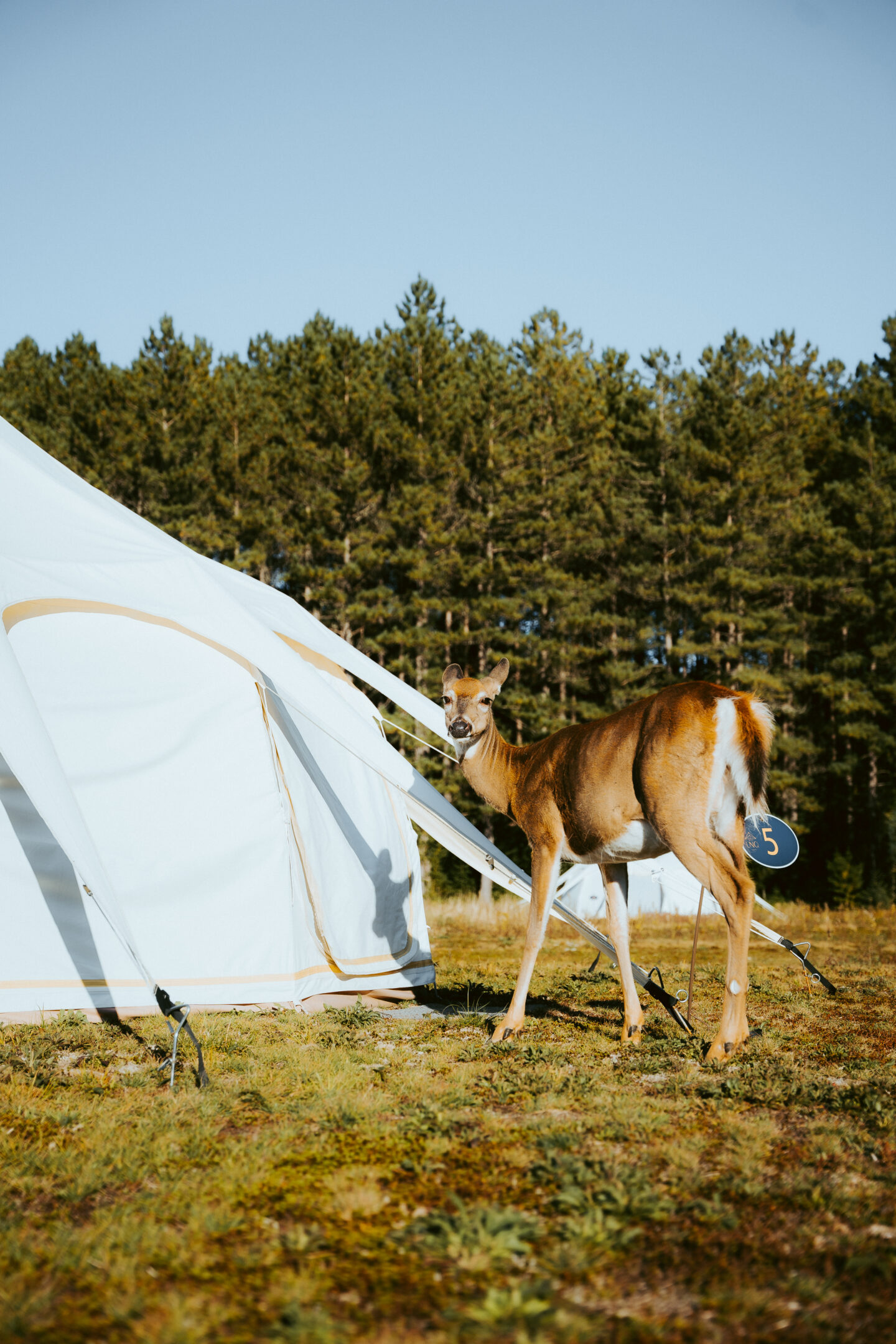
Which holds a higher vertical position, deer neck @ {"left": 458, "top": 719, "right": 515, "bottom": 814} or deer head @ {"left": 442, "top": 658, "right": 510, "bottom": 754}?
deer head @ {"left": 442, "top": 658, "right": 510, "bottom": 754}

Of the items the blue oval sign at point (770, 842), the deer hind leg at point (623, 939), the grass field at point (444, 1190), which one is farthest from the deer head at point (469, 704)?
the blue oval sign at point (770, 842)

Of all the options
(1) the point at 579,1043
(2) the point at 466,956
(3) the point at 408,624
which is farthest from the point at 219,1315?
(3) the point at 408,624

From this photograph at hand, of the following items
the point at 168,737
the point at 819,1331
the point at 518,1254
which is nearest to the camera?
the point at 819,1331

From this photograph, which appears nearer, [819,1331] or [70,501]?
[819,1331]

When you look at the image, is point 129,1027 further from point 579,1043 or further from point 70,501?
point 70,501

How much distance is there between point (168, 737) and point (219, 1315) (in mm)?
5452

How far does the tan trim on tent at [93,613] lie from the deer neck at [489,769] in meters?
1.93

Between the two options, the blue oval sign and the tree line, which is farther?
the tree line

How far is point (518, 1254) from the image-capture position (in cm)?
298

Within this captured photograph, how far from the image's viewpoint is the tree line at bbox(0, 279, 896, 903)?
29.0 m

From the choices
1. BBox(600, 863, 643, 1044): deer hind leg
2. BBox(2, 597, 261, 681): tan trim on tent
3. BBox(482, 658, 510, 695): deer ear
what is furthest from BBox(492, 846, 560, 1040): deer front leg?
BBox(2, 597, 261, 681): tan trim on tent

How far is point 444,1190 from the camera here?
11.5 feet

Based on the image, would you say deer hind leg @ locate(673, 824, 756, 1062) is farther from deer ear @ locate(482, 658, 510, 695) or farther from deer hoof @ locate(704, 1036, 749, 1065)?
deer ear @ locate(482, 658, 510, 695)

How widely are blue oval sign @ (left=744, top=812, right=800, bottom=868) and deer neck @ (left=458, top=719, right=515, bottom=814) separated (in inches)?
105
